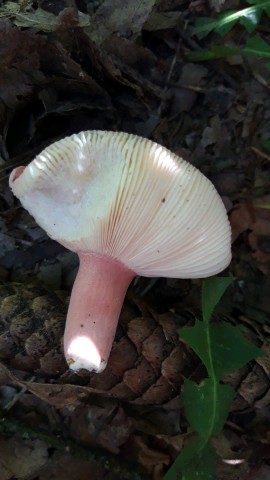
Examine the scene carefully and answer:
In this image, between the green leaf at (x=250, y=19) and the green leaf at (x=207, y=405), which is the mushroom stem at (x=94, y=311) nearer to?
the green leaf at (x=207, y=405)

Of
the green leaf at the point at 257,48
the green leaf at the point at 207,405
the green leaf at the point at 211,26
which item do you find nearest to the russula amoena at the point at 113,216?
the green leaf at the point at 207,405

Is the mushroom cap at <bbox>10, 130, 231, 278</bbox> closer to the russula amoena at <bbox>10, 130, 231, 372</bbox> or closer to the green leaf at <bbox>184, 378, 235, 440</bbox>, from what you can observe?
the russula amoena at <bbox>10, 130, 231, 372</bbox>

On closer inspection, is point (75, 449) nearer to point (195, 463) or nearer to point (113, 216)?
point (195, 463)

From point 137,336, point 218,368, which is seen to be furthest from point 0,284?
point 218,368

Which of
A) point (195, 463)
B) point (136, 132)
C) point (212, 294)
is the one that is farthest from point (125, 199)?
point (195, 463)

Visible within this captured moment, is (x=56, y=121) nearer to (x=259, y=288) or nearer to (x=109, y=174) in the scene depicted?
(x=109, y=174)
